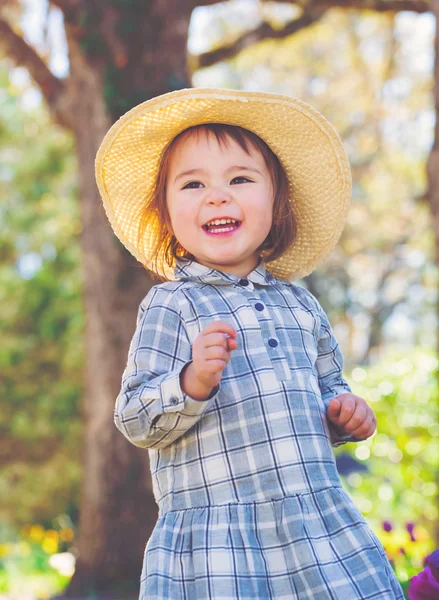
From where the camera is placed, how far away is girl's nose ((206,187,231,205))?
73.9 inches

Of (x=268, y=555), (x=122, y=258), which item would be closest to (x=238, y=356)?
(x=268, y=555)

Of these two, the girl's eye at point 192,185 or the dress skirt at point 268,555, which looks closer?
the dress skirt at point 268,555

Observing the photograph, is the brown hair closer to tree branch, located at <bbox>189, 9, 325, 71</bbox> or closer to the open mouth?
the open mouth

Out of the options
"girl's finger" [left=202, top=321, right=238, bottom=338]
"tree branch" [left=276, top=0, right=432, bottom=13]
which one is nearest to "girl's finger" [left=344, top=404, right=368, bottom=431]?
"girl's finger" [left=202, top=321, right=238, bottom=338]

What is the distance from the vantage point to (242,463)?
5.63ft

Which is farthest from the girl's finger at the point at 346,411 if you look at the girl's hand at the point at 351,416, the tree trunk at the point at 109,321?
the tree trunk at the point at 109,321

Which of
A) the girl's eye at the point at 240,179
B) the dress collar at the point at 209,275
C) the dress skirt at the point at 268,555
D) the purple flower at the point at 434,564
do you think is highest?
the girl's eye at the point at 240,179

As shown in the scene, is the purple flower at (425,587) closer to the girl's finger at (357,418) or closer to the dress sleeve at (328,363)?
the girl's finger at (357,418)

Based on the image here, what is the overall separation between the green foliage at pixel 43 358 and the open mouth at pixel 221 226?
695 centimetres

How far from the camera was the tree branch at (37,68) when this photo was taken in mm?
5117

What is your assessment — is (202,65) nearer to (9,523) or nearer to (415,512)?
(415,512)

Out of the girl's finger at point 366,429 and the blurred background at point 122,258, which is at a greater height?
the blurred background at point 122,258

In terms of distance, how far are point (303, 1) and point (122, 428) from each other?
15.0 ft

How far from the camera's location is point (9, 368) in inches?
369
